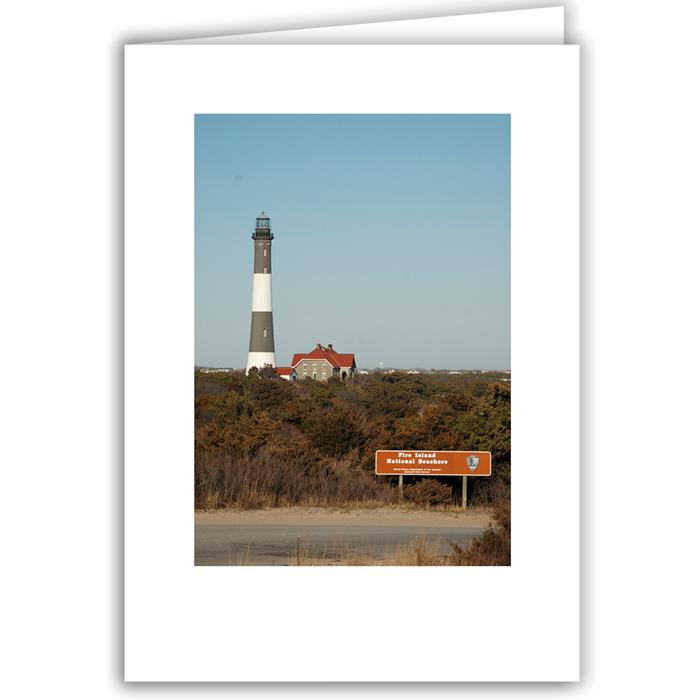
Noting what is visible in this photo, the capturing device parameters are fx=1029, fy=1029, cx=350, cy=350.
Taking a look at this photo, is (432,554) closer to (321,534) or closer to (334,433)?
(321,534)

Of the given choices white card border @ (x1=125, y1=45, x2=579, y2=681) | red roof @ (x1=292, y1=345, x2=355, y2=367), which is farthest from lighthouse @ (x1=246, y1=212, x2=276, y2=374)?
white card border @ (x1=125, y1=45, x2=579, y2=681)

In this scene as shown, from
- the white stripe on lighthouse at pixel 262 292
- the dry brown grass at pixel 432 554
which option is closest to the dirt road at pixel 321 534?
the dry brown grass at pixel 432 554

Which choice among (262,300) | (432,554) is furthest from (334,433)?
(432,554)

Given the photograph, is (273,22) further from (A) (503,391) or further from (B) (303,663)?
(B) (303,663)

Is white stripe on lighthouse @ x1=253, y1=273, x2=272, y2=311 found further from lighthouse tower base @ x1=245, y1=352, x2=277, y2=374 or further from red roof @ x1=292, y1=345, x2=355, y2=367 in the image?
red roof @ x1=292, y1=345, x2=355, y2=367
